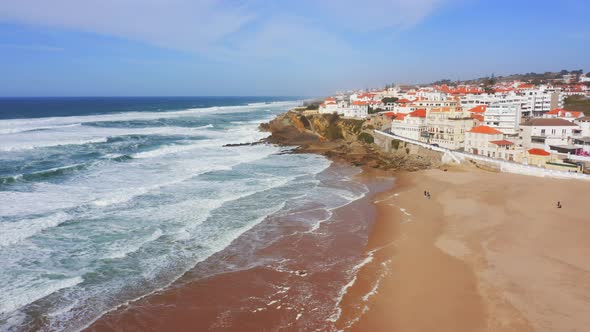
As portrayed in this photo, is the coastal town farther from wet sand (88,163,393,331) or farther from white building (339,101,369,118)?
wet sand (88,163,393,331)

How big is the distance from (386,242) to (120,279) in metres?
10.8

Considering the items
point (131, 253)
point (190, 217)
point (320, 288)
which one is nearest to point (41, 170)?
point (190, 217)

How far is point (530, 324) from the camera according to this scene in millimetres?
11453

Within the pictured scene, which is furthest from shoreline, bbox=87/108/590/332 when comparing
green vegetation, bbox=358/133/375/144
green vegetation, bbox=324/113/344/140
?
green vegetation, bbox=324/113/344/140

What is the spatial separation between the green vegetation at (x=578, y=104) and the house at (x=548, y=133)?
2386cm

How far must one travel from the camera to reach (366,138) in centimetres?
4966

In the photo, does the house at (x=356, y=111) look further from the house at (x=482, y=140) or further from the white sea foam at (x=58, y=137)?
the house at (x=482, y=140)

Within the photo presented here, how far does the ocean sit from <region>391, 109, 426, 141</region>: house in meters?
11.0

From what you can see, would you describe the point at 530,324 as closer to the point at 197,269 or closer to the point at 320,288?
the point at 320,288

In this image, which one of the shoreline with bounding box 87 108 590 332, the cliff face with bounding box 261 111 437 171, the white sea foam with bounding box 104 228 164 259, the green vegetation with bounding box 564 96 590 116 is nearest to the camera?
the shoreline with bounding box 87 108 590 332

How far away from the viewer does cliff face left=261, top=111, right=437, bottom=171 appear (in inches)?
1500

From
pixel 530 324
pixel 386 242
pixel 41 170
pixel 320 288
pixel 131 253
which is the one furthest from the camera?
pixel 41 170

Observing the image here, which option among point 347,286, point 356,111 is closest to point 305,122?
point 356,111

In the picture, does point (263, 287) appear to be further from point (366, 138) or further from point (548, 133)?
point (366, 138)
